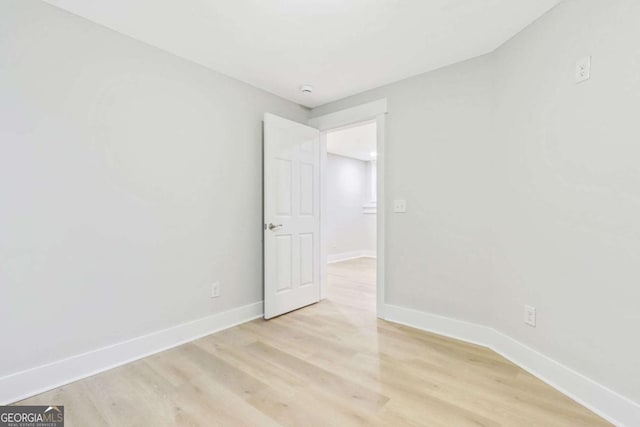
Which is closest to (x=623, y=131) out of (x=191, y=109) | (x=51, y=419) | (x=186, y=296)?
(x=191, y=109)

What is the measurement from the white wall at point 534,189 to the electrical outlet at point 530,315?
4 centimetres

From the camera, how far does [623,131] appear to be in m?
1.43

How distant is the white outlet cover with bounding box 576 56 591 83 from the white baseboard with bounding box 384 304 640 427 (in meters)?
1.63

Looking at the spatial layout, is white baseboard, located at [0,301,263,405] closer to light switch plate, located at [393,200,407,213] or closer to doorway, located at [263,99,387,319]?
doorway, located at [263,99,387,319]

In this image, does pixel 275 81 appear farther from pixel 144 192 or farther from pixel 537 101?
pixel 537 101

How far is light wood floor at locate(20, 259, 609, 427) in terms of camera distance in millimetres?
1465

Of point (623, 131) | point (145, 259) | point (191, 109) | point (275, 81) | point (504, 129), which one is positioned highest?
point (275, 81)

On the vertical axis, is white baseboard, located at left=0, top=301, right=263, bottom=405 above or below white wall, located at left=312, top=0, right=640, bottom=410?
below

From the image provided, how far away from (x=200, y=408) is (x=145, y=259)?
1133mm

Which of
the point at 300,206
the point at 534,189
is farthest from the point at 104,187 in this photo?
the point at 534,189

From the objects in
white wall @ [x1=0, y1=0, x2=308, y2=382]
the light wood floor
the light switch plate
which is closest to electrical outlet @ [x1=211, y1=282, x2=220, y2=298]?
white wall @ [x1=0, y1=0, x2=308, y2=382]

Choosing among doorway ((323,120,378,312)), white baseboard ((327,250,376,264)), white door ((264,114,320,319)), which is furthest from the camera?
white baseboard ((327,250,376,264))

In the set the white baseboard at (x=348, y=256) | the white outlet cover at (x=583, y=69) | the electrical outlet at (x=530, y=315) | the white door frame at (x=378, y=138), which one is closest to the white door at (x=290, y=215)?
the white door frame at (x=378, y=138)

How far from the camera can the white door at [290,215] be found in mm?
2840
